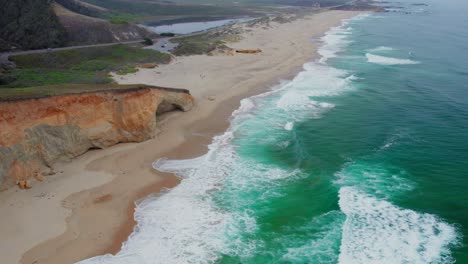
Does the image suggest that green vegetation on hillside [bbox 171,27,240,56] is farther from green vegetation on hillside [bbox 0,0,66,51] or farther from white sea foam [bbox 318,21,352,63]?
green vegetation on hillside [bbox 0,0,66,51]

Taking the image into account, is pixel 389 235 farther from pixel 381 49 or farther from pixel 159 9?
pixel 159 9

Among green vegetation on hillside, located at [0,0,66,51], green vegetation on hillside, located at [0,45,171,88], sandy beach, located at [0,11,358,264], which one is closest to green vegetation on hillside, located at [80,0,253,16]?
green vegetation on hillside, located at [0,0,66,51]

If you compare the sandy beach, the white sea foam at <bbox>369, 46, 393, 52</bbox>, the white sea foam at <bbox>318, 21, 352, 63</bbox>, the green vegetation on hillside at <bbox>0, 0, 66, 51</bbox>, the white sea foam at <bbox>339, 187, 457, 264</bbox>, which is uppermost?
the green vegetation on hillside at <bbox>0, 0, 66, 51</bbox>

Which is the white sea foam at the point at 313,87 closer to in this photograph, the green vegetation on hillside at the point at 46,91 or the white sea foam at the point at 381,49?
the green vegetation on hillside at the point at 46,91

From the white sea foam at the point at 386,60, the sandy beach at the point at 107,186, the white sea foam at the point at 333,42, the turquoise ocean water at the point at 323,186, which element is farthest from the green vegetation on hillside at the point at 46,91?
the white sea foam at the point at 386,60

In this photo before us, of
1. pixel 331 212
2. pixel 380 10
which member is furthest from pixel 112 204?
pixel 380 10

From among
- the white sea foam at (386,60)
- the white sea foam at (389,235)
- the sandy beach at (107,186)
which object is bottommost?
the white sea foam at (389,235)

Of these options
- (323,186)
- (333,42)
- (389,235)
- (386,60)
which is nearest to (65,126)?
(323,186)
